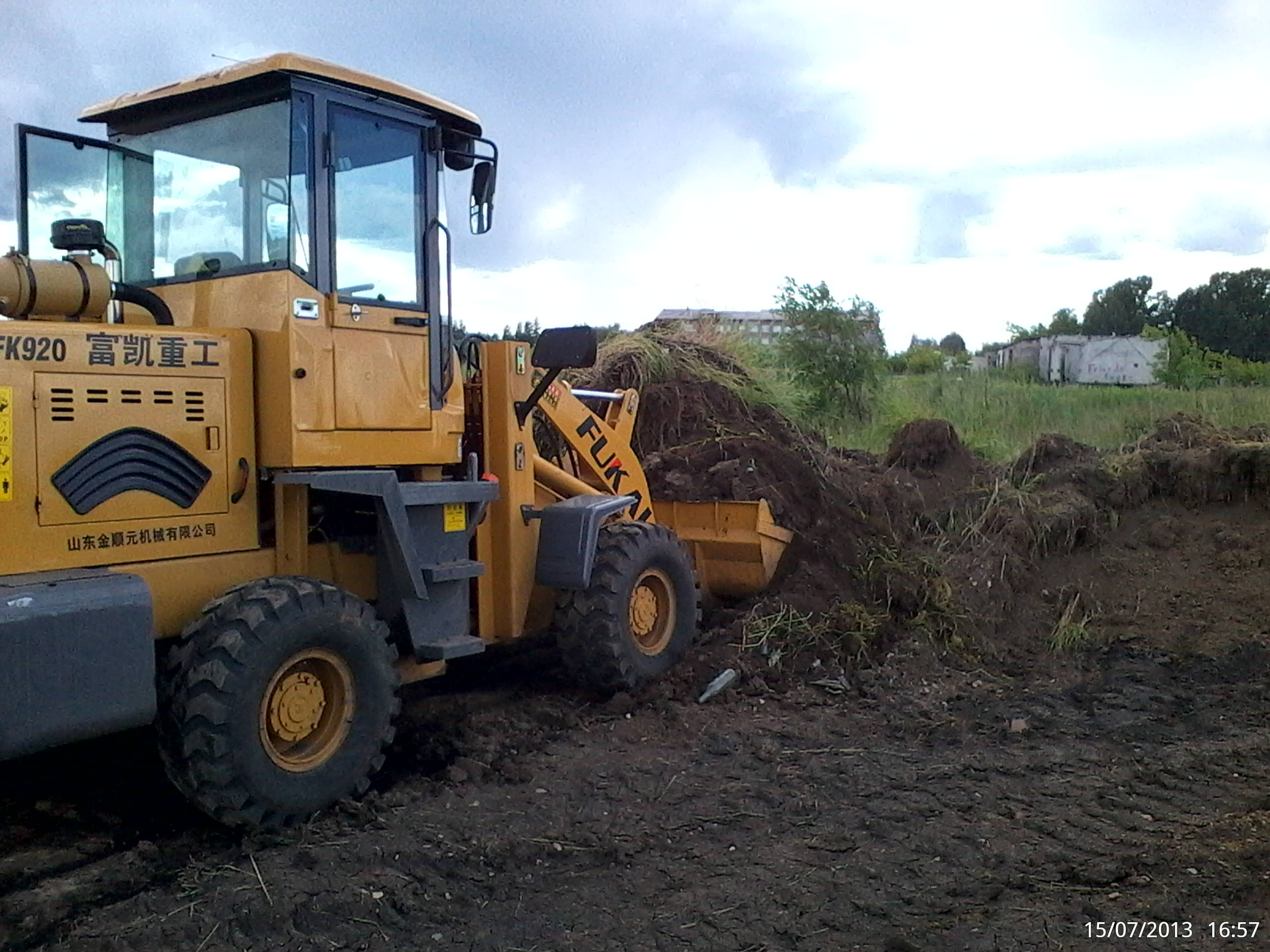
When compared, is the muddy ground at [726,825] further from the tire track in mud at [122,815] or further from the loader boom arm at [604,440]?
the loader boom arm at [604,440]

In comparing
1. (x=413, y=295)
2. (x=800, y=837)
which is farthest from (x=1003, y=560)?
(x=413, y=295)

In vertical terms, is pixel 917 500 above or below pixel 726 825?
above

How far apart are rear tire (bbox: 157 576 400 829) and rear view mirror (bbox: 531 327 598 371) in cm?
176

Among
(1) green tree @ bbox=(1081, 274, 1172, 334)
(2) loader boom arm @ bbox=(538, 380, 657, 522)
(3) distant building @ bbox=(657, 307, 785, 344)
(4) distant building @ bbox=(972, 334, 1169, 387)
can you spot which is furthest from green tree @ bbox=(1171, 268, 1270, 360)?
(2) loader boom arm @ bbox=(538, 380, 657, 522)

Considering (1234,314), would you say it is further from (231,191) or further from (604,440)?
(231,191)

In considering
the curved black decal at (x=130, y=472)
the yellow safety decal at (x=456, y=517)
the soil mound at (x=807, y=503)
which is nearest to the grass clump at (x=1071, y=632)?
the soil mound at (x=807, y=503)

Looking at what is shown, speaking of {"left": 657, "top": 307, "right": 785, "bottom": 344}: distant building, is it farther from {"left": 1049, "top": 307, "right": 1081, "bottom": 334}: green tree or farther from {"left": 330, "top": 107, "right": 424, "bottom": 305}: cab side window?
{"left": 1049, "top": 307, "right": 1081, "bottom": 334}: green tree

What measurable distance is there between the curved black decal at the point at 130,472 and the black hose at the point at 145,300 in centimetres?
66

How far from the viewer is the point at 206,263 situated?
17.7ft

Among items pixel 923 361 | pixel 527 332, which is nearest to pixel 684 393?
pixel 527 332

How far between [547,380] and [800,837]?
2.77 metres

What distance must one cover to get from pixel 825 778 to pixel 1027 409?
36.1 feet

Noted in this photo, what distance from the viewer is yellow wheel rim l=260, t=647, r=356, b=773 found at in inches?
189

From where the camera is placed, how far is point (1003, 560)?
8.55 m
